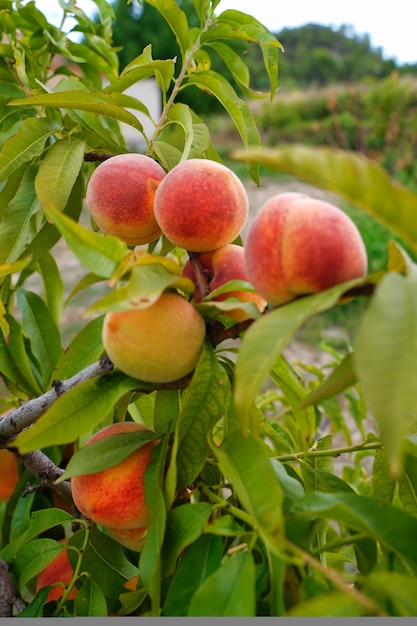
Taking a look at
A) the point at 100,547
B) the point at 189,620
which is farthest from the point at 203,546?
the point at 100,547

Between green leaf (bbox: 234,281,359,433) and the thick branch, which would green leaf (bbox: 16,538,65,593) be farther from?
green leaf (bbox: 234,281,359,433)

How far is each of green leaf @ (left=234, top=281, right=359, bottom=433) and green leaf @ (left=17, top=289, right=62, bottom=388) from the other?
0.57 m

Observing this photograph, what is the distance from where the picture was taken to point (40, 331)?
0.91m

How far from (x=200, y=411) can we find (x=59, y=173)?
34cm

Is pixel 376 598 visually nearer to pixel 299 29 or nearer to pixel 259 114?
pixel 259 114

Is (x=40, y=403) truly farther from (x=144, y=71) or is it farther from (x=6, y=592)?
(x=144, y=71)

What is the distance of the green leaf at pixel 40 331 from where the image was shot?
0.89 metres

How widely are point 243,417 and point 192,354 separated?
0.11 metres

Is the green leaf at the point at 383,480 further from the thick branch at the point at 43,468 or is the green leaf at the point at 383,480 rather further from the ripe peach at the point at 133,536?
the thick branch at the point at 43,468

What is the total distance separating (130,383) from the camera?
1.59 ft

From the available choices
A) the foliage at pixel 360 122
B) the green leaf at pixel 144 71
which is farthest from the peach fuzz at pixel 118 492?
the foliage at pixel 360 122

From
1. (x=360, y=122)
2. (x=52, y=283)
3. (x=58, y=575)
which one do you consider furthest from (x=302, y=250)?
(x=360, y=122)

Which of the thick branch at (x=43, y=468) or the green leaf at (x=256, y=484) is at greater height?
the green leaf at (x=256, y=484)

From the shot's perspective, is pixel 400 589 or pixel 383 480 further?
pixel 383 480
